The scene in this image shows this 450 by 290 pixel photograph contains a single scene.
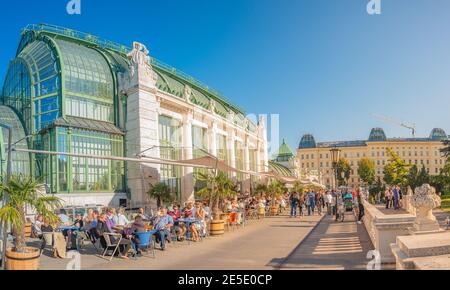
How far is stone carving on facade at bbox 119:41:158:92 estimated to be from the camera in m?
28.5

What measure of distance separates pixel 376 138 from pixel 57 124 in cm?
14404

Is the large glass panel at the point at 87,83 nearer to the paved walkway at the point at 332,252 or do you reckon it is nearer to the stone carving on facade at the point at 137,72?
the stone carving on facade at the point at 137,72

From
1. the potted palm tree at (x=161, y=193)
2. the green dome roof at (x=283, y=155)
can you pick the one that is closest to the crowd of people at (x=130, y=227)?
the potted palm tree at (x=161, y=193)

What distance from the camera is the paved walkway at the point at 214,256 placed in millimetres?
9898

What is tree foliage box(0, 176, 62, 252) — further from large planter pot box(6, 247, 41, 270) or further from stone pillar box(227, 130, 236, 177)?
stone pillar box(227, 130, 236, 177)

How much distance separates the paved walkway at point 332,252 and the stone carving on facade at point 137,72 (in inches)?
673

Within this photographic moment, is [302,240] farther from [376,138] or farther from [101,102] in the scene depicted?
[376,138]

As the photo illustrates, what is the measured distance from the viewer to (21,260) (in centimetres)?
864

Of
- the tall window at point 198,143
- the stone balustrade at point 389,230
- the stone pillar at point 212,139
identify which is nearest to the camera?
the stone balustrade at point 389,230

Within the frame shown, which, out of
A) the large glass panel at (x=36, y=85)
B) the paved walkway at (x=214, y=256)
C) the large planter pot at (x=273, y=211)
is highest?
the large glass panel at (x=36, y=85)

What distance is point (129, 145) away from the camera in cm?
2883

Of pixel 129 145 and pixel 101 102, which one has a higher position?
pixel 101 102

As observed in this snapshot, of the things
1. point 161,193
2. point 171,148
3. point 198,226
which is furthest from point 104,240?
point 171,148
